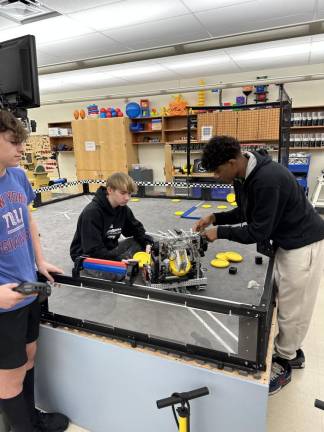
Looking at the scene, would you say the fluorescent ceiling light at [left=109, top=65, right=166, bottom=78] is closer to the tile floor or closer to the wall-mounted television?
the wall-mounted television

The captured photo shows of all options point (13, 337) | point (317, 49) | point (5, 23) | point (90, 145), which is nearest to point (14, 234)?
point (13, 337)

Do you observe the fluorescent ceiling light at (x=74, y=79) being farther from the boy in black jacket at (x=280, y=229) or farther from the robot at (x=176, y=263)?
the robot at (x=176, y=263)

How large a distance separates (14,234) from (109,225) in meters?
0.79

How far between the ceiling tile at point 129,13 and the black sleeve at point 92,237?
2.29 meters

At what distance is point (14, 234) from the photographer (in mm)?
1065

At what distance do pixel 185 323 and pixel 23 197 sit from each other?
0.89 m

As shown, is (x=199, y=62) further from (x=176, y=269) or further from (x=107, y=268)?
(x=107, y=268)

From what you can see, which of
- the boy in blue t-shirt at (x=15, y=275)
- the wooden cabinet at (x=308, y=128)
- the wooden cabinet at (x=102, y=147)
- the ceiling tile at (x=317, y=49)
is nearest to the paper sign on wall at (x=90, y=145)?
the wooden cabinet at (x=102, y=147)

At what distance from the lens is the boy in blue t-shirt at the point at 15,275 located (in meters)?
A: 1.00

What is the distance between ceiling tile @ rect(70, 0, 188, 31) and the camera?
9.52 feet

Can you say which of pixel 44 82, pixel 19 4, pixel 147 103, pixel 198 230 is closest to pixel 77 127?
pixel 44 82

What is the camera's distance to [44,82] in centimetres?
606

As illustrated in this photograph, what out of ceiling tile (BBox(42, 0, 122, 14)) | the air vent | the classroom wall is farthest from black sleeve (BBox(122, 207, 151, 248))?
the classroom wall

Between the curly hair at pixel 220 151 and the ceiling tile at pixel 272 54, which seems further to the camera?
the ceiling tile at pixel 272 54
